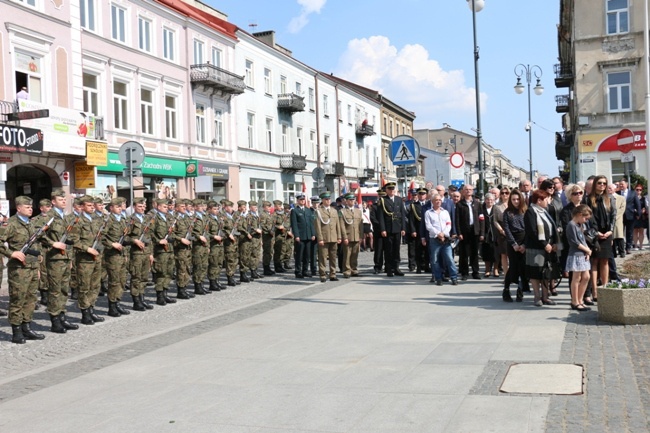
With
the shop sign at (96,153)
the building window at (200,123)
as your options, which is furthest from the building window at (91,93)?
the building window at (200,123)

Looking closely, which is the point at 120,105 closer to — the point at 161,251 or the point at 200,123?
the point at 200,123

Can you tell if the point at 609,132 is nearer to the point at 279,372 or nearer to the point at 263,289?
the point at 263,289

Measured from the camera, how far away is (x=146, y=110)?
2906 centimetres

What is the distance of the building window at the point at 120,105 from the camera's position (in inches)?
1068

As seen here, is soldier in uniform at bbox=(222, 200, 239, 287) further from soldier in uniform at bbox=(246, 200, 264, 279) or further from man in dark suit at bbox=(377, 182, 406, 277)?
man in dark suit at bbox=(377, 182, 406, 277)

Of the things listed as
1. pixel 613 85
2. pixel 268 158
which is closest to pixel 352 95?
pixel 268 158

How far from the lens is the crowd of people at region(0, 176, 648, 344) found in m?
9.77

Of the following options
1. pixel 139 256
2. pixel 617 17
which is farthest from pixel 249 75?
pixel 139 256

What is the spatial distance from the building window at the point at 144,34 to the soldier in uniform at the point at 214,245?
55.0ft

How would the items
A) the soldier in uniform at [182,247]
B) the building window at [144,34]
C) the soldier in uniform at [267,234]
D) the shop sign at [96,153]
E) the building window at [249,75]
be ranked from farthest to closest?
1. the building window at [249,75]
2. the building window at [144,34]
3. the shop sign at [96,153]
4. the soldier in uniform at [267,234]
5. the soldier in uniform at [182,247]

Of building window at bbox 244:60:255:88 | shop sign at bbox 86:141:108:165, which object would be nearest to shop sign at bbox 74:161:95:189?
shop sign at bbox 86:141:108:165

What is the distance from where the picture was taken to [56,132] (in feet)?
73.5

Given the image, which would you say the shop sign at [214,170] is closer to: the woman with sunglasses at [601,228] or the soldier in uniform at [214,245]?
the soldier in uniform at [214,245]

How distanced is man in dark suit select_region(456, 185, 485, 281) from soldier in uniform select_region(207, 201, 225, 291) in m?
4.87
